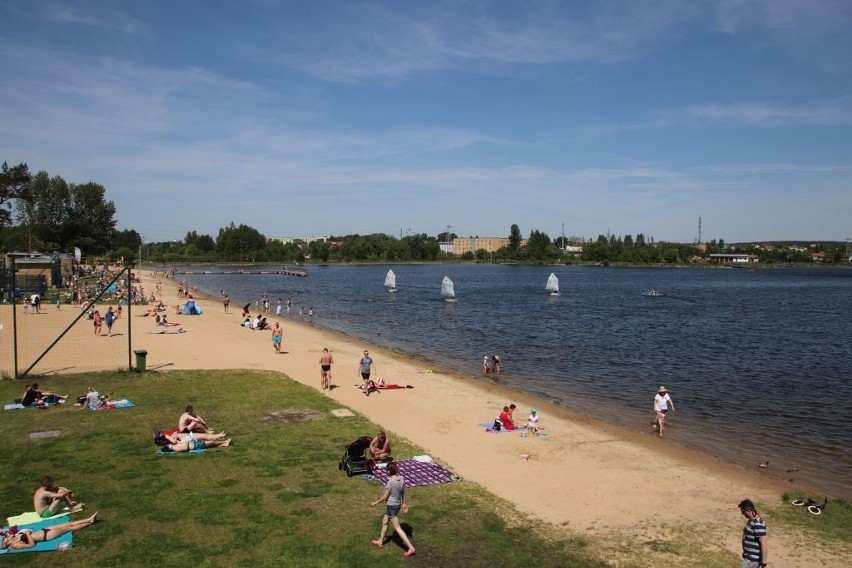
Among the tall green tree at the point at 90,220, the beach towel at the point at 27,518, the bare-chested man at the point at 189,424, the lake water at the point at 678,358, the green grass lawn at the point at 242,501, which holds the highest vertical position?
the tall green tree at the point at 90,220

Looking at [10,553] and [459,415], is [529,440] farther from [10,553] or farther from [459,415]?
[10,553]

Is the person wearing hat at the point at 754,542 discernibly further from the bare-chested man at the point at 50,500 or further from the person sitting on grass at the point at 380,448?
the bare-chested man at the point at 50,500

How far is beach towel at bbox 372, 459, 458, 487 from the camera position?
14.4 m

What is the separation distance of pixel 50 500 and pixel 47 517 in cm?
37

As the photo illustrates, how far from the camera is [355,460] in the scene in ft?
48.5

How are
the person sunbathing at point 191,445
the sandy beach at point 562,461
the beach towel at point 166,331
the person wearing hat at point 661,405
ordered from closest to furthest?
the sandy beach at point 562,461 < the person sunbathing at point 191,445 < the person wearing hat at point 661,405 < the beach towel at point 166,331

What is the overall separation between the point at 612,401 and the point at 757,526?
18.4m

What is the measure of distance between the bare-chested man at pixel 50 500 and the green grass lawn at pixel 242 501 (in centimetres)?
44

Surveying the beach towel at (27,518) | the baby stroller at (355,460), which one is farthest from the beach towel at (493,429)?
the beach towel at (27,518)

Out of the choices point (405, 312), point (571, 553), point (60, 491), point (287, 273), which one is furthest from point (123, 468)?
point (287, 273)

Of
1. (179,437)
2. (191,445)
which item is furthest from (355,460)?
(179,437)

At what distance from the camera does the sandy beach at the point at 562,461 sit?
13.2 metres

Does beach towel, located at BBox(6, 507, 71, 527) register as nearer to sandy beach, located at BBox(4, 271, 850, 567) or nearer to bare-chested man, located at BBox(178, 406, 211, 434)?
bare-chested man, located at BBox(178, 406, 211, 434)

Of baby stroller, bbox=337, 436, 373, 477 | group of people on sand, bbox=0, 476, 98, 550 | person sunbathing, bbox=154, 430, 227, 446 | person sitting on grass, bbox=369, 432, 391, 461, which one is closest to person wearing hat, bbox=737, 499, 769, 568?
baby stroller, bbox=337, 436, 373, 477
